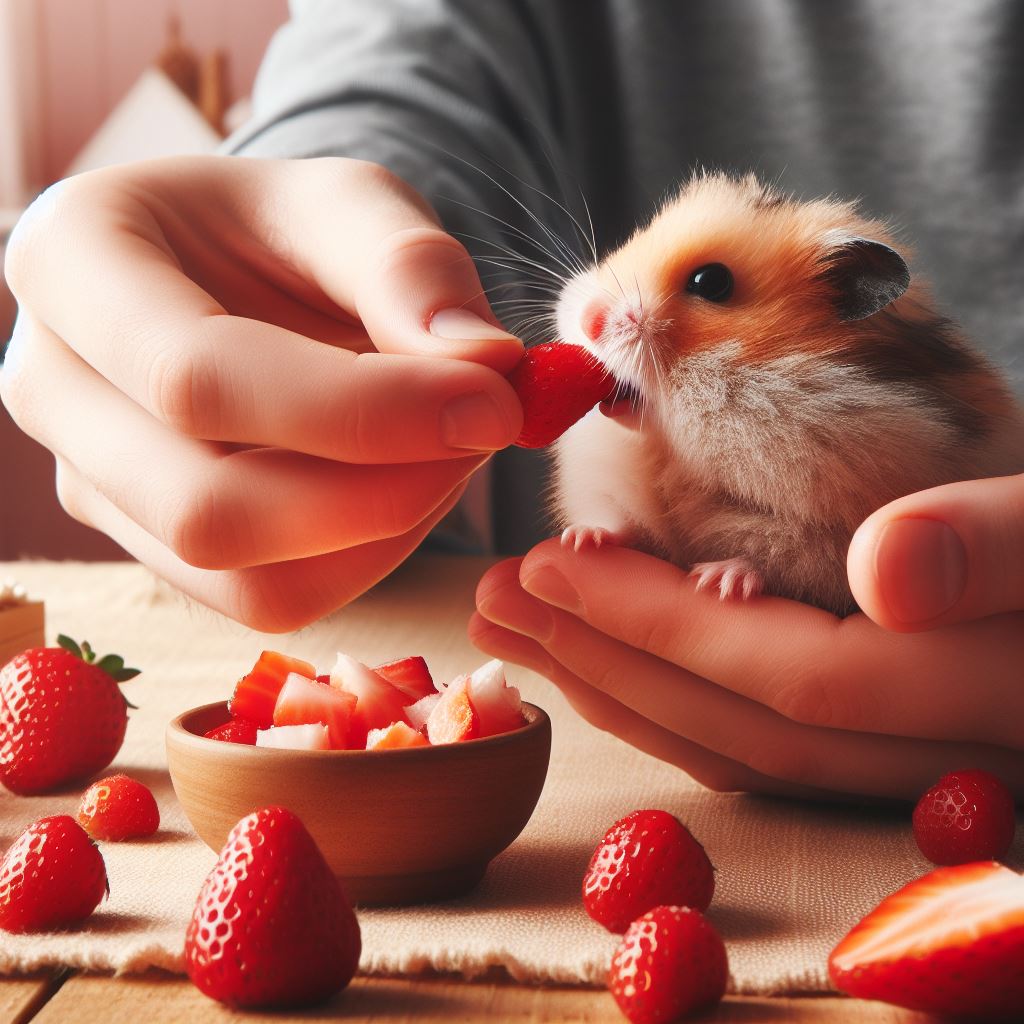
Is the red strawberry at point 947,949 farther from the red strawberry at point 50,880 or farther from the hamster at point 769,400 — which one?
the red strawberry at point 50,880

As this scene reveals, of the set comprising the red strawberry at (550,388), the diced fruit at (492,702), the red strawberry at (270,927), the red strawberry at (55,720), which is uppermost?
the red strawberry at (550,388)

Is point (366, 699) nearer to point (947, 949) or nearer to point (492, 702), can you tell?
point (492, 702)

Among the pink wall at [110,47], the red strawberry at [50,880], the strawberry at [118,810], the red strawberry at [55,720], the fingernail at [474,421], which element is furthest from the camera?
the pink wall at [110,47]

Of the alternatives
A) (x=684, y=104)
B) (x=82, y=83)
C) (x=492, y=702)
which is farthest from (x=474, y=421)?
(x=82, y=83)

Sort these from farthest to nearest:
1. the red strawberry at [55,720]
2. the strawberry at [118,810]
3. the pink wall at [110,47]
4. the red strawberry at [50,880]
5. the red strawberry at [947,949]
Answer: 1. the pink wall at [110,47]
2. the red strawberry at [55,720]
3. the strawberry at [118,810]
4. the red strawberry at [50,880]
5. the red strawberry at [947,949]

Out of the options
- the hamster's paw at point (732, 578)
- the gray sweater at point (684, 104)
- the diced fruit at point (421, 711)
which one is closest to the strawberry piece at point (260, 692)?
the diced fruit at point (421, 711)

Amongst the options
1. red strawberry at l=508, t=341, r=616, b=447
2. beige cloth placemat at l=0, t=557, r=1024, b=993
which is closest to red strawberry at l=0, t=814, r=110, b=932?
beige cloth placemat at l=0, t=557, r=1024, b=993

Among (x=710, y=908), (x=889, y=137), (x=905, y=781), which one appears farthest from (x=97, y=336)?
(x=889, y=137)

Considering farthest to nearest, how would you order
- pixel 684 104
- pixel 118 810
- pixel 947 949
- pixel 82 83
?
pixel 82 83
pixel 684 104
pixel 118 810
pixel 947 949
